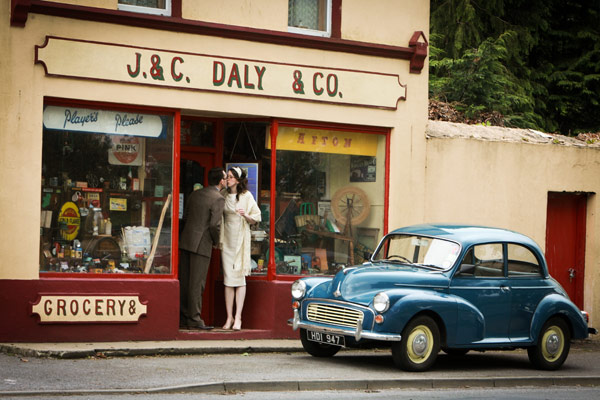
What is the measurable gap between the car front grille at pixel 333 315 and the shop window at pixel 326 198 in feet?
9.47

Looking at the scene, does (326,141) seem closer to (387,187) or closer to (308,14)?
(387,187)

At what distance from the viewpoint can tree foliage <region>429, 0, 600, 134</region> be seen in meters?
23.2

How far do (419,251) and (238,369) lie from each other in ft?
9.00

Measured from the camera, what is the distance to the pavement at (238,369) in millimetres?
9266

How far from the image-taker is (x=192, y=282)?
1348 centimetres

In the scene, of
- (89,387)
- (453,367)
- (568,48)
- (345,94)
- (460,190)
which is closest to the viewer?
(89,387)

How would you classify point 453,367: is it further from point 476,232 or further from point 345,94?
point 345,94

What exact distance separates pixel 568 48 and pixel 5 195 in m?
20.9

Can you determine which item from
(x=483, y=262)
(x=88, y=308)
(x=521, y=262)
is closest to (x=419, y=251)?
(x=483, y=262)

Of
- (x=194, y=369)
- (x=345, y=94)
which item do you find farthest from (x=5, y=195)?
(x=345, y=94)

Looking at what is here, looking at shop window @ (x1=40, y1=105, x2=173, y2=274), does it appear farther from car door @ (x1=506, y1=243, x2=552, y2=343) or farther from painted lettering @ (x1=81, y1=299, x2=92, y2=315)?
car door @ (x1=506, y1=243, x2=552, y2=343)

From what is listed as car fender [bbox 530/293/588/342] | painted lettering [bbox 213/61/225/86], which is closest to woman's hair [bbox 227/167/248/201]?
painted lettering [bbox 213/61/225/86]

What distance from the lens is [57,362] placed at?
10695mm

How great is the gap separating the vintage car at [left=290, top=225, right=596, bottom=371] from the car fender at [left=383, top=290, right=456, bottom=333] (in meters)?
0.01
